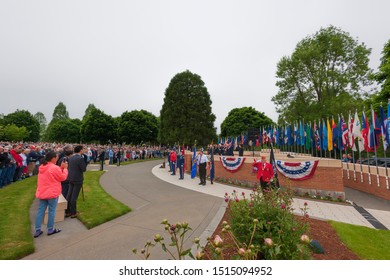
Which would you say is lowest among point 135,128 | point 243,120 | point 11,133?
point 11,133

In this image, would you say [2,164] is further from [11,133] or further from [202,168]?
[11,133]

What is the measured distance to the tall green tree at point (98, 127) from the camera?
5394 centimetres

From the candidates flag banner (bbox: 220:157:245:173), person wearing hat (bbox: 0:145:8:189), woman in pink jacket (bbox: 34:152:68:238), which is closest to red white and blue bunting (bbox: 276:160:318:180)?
flag banner (bbox: 220:157:245:173)

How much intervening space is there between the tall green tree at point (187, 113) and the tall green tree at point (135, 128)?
1274 cm

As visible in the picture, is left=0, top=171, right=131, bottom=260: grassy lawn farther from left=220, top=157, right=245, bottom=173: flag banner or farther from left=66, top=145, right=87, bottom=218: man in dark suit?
left=220, top=157, right=245, bottom=173: flag banner

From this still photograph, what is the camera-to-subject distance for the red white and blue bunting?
1052 cm

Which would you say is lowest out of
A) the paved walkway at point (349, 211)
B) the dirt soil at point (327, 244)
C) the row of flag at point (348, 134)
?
the paved walkway at point (349, 211)

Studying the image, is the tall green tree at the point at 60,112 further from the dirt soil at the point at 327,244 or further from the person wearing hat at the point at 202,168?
the dirt soil at the point at 327,244

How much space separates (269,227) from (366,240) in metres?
3.37

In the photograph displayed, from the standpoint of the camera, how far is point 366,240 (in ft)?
16.6

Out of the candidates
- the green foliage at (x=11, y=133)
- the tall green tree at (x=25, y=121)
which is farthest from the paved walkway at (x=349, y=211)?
the tall green tree at (x=25, y=121)

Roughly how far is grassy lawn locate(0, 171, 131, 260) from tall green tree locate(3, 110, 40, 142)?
73.2 m

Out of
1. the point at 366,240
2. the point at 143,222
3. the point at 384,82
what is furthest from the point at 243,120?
the point at 143,222

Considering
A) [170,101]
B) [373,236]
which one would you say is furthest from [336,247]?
[170,101]
